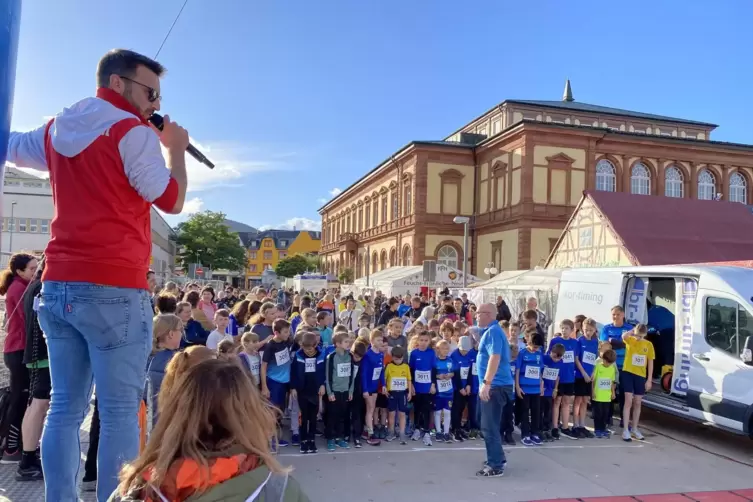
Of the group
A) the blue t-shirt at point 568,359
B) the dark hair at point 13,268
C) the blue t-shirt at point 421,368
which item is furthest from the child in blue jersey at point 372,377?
the dark hair at point 13,268

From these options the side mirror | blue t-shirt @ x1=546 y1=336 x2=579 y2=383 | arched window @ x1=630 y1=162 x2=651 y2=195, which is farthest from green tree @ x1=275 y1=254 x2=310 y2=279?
the side mirror

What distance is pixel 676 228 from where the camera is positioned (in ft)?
61.9

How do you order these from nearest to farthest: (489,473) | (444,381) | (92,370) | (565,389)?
(92,370) < (489,473) < (444,381) < (565,389)

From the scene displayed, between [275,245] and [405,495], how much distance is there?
370 feet

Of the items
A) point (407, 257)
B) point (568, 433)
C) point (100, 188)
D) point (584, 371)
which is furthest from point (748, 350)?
point (407, 257)

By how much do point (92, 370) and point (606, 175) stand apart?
136ft

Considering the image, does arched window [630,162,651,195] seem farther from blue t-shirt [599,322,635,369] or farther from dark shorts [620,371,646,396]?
dark shorts [620,371,646,396]

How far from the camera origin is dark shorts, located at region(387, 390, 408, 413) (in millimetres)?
8305

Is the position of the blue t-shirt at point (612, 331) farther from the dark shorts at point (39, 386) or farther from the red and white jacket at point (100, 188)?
the red and white jacket at point (100, 188)

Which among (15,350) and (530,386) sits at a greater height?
(15,350)

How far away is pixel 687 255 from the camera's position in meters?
18.0

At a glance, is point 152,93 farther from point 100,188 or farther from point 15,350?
point 15,350

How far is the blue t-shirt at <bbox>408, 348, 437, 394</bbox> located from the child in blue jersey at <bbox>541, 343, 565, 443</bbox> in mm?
1701

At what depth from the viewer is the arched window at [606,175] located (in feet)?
130
